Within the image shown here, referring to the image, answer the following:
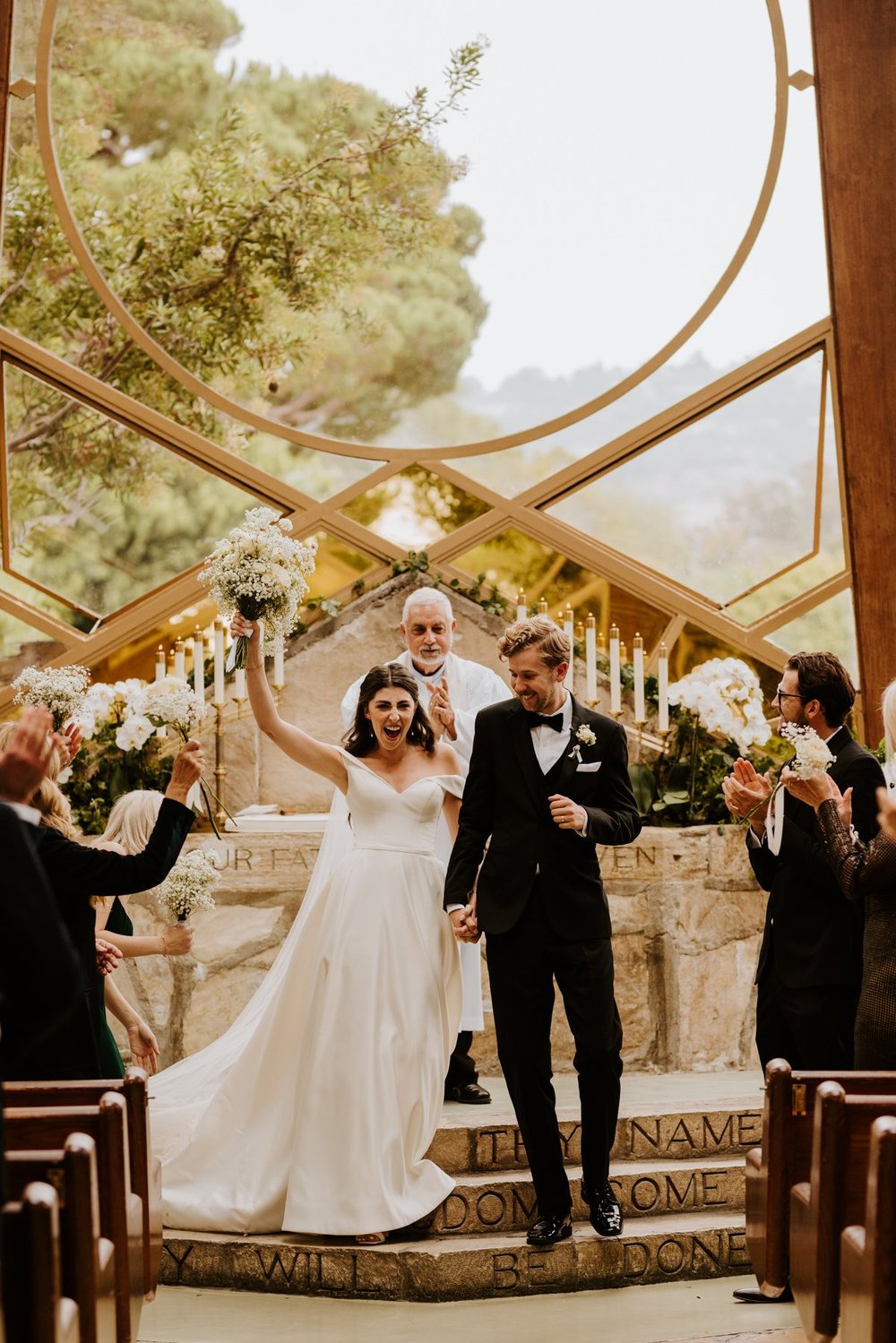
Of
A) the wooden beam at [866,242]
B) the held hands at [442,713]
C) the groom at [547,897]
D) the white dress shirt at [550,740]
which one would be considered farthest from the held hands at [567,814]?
the wooden beam at [866,242]

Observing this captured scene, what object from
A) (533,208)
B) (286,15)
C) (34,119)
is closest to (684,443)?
(533,208)

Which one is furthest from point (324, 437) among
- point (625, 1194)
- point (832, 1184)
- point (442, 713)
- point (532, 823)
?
point (832, 1184)

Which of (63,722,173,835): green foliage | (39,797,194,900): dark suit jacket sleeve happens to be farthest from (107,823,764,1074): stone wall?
(39,797,194,900): dark suit jacket sleeve

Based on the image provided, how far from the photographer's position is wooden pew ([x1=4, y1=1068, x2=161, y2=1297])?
114 inches

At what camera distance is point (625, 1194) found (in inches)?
165

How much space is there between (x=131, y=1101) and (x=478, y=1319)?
4.31 feet

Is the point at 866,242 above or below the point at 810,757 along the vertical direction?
above

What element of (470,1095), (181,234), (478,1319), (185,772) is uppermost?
(181,234)

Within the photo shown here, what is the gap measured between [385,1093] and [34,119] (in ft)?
16.5

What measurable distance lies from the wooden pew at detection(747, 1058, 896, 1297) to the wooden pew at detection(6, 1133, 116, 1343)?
142cm

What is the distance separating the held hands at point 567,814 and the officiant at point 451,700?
0.90 m

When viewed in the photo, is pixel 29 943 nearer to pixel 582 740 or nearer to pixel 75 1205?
pixel 75 1205

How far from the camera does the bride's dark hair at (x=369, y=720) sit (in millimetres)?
4289

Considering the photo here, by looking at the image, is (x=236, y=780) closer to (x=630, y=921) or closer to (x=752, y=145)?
(x=630, y=921)
